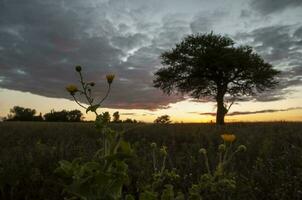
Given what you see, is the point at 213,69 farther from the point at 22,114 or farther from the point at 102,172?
the point at 102,172

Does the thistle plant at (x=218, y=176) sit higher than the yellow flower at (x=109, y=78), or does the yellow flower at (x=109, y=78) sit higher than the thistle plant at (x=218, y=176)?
the yellow flower at (x=109, y=78)

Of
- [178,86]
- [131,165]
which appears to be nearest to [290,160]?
[131,165]

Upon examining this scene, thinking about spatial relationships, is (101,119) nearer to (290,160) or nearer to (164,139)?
(290,160)

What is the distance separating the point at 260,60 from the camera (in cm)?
4000

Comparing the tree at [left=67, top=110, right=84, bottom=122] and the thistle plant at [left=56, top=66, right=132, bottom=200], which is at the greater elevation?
the tree at [left=67, top=110, right=84, bottom=122]

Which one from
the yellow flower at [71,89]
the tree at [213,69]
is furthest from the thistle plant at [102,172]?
the tree at [213,69]

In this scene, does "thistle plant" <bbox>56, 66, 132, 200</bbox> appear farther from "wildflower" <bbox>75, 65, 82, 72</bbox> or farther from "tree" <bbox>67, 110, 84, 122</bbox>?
"tree" <bbox>67, 110, 84, 122</bbox>

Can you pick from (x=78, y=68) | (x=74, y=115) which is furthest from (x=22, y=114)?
(x=78, y=68)

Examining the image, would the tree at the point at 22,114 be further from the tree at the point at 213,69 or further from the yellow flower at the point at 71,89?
the yellow flower at the point at 71,89

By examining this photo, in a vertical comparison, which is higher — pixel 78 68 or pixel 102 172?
pixel 78 68

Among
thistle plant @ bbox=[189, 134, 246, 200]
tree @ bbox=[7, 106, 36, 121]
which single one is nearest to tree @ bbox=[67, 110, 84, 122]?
tree @ bbox=[7, 106, 36, 121]

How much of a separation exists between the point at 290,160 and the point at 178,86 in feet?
109

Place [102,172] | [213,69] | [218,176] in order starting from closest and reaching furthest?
1. [102,172]
2. [218,176]
3. [213,69]

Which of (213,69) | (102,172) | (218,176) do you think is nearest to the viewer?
(102,172)
